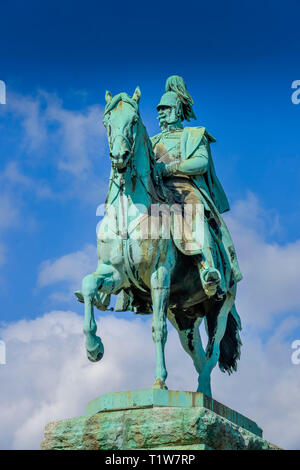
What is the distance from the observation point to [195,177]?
1542cm

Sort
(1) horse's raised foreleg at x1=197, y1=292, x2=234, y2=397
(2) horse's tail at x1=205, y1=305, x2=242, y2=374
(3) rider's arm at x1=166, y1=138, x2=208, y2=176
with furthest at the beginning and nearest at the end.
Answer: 1. (2) horse's tail at x1=205, y1=305, x2=242, y2=374
2. (3) rider's arm at x1=166, y1=138, x2=208, y2=176
3. (1) horse's raised foreleg at x1=197, y1=292, x2=234, y2=397

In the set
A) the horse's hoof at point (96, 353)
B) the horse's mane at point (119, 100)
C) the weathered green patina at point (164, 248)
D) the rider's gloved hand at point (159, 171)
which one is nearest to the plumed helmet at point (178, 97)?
the weathered green patina at point (164, 248)

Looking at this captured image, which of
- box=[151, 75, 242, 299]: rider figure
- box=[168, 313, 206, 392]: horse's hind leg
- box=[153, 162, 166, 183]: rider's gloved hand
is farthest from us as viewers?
box=[168, 313, 206, 392]: horse's hind leg

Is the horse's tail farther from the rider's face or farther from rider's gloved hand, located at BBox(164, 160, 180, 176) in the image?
the rider's face

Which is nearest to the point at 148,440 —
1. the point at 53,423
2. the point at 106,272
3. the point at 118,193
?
the point at 53,423

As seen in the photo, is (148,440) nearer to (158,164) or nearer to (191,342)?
(191,342)

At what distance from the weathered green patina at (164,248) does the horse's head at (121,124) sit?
13 millimetres

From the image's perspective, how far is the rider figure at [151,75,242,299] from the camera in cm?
1433

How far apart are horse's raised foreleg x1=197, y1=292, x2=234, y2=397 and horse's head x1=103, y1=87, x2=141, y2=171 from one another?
119 inches

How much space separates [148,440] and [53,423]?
1.49 m

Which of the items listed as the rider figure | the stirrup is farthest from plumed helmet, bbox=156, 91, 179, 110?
the stirrup

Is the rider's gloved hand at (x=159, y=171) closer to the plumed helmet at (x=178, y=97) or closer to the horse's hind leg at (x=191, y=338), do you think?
the plumed helmet at (x=178, y=97)

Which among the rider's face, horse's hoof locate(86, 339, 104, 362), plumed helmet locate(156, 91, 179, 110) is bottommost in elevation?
horse's hoof locate(86, 339, 104, 362)

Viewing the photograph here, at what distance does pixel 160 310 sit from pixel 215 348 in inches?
68.9
